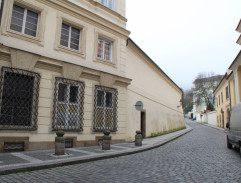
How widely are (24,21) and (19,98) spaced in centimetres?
363

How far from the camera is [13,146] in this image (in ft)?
28.3

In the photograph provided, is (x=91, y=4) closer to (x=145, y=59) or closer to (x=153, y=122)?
(x=145, y=59)

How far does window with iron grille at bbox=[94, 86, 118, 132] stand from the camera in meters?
11.9

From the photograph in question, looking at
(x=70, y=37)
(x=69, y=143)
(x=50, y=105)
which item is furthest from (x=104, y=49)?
(x=69, y=143)

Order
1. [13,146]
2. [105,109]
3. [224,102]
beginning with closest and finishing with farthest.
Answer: [13,146] → [105,109] → [224,102]

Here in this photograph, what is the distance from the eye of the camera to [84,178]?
5246 mm

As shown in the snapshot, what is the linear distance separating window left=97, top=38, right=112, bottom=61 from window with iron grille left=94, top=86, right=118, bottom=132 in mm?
2194

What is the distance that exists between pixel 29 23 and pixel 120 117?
725 cm

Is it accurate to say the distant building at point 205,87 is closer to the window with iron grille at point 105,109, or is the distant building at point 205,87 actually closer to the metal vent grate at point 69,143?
the window with iron grille at point 105,109

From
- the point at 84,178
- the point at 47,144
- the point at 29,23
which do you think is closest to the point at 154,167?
the point at 84,178

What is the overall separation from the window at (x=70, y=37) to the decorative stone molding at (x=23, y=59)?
2207mm

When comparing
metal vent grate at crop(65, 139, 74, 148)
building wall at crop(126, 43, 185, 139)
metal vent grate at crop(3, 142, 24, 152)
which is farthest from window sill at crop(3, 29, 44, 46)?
building wall at crop(126, 43, 185, 139)

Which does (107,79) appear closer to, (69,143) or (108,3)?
(69,143)

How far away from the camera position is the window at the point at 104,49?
13047 mm
